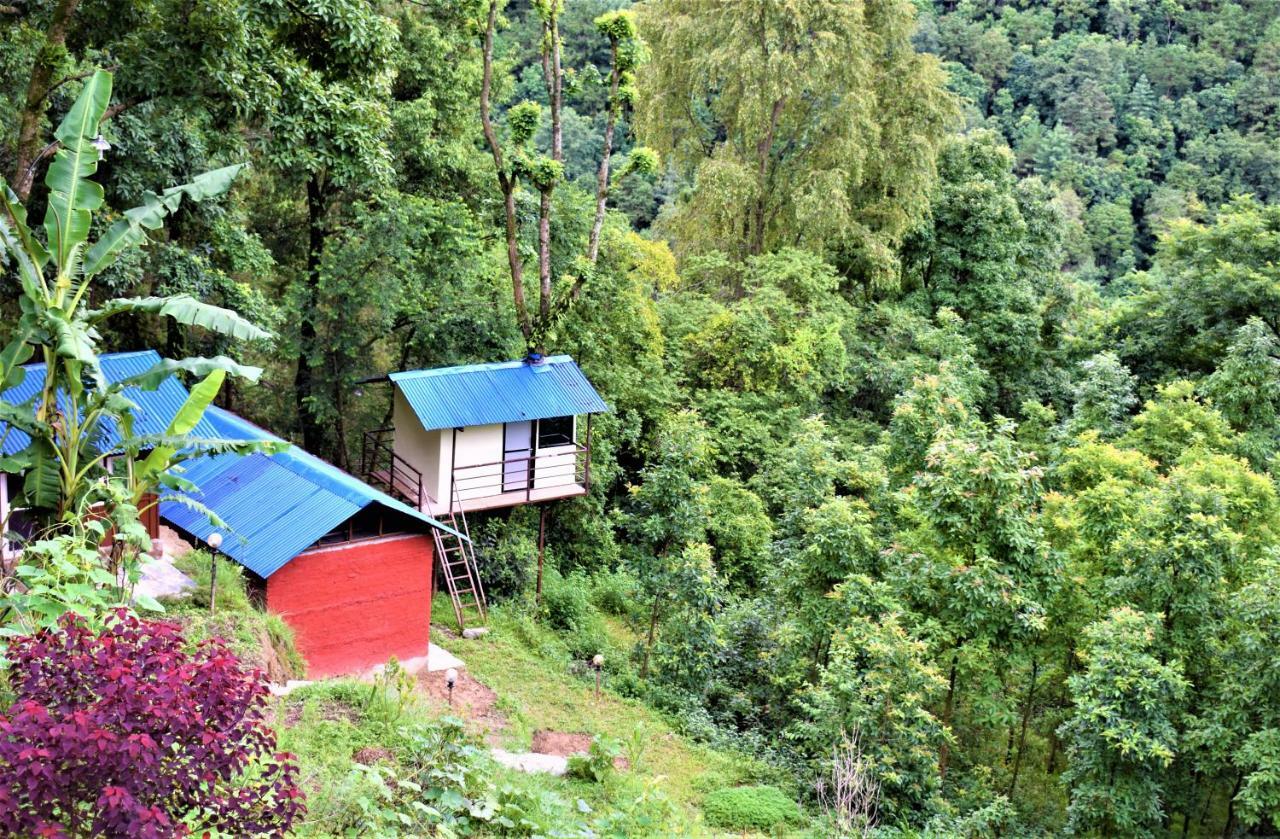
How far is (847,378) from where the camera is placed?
26.8 m

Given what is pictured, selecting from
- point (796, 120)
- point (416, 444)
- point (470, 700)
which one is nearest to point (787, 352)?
point (796, 120)

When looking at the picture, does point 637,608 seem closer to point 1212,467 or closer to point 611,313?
point 611,313

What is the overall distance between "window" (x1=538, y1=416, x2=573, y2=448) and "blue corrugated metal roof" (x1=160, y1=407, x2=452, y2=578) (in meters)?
4.24

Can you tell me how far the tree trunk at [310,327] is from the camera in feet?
65.6

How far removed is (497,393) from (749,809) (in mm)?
8110

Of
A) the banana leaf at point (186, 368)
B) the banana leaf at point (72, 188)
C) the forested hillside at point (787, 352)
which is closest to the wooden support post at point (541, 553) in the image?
the forested hillside at point (787, 352)

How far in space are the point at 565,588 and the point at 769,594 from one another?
3668 mm

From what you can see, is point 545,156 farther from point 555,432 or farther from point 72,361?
point 72,361

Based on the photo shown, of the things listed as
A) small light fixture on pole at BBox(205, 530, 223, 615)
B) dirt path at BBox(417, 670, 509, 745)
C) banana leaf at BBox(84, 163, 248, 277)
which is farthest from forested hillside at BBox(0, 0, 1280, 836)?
dirt path at BBox(417, 670, 509, 745)

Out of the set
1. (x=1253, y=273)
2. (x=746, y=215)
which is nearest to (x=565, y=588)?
(x=746, y=215)

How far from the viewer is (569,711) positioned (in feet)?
49.1

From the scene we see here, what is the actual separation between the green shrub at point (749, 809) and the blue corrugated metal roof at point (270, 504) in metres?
5.10

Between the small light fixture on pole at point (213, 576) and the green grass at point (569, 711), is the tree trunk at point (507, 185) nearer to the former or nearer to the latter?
the green grass at point (569, 711)

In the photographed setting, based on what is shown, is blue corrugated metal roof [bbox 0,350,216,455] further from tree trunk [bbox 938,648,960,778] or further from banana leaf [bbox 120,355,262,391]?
tree trunk [bbox 938,648,960,778]
